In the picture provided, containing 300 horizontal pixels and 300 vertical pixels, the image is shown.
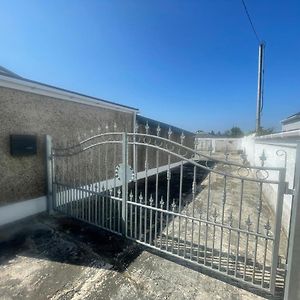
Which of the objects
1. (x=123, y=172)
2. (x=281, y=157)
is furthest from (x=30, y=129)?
(x=281, y=157)

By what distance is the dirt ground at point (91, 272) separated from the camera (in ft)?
8.64

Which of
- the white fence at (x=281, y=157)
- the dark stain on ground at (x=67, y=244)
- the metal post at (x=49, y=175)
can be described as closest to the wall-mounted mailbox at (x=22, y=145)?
the metal post at (x=49, y=175)

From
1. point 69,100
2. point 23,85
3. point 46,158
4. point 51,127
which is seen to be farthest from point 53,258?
point 69,100

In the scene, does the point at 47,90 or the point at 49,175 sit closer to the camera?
the point at 47,90

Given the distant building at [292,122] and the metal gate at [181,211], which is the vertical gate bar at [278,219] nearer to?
the metal gate at [181,211]

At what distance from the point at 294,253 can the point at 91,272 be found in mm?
2610

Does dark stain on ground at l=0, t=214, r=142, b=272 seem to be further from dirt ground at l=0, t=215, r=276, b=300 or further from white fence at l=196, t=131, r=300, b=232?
white fence at l=196, t=131, r=300, b=232

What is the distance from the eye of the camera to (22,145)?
4.65 m

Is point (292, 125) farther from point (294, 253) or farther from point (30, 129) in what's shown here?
point (30, 129)

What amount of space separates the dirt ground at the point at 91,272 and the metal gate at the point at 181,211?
26 centimetres

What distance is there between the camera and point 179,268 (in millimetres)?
3168

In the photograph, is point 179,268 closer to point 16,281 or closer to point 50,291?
point 50,291

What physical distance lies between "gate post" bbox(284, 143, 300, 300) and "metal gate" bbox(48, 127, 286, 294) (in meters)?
0.14

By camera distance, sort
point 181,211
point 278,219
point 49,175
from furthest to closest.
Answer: point 181,211 → point 49,175 → point 278,219
